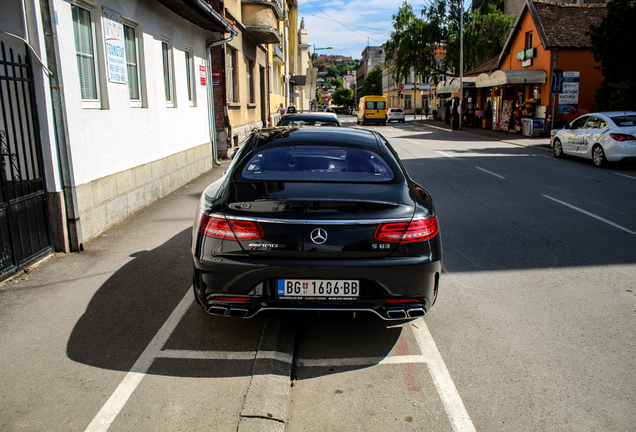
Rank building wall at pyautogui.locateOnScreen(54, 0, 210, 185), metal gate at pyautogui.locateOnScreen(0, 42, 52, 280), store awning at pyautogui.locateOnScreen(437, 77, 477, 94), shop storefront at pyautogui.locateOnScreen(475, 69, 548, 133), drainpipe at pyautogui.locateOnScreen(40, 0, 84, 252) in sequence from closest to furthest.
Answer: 1. metal gate at pyautogui.locateOnScreen(0, 42, 52, 280)
2. drainpipe at pyautogui.locateOnScreen(40, 0, 84, 252)
3. building wall at pyautogui.locateOnScreen(54, 0, 210, 185)
4. shop storefront at pyautogui.locateOnScreen(475, 69, 548, 133)
5. store awning at pyautogui.locateOnScreen(437, 77, 477, 94)

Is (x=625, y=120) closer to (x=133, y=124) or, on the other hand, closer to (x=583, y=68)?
(x=133, y=124)

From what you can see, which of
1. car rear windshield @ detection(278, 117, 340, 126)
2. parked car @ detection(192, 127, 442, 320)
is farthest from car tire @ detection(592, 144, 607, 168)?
parked car @ detection(192, 127, 442, 320)

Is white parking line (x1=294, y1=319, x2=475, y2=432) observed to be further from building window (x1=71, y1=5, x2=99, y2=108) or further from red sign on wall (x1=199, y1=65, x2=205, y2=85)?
red sign on wall (x1=199, y1=65, x2=205, y2=85)

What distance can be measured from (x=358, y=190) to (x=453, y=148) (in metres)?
18.7

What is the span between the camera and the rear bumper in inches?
134

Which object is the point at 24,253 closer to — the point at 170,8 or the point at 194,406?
the point at 194,406

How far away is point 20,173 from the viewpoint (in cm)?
534

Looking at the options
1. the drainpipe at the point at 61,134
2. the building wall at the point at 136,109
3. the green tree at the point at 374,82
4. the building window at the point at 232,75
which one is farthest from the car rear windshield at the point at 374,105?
the green tree at the point at 374,82

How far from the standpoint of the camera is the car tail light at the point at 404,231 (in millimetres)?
3457

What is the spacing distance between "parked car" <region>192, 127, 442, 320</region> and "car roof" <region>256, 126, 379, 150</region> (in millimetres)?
888

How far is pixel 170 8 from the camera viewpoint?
428 inches

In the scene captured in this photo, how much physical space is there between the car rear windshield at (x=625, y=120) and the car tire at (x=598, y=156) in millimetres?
772

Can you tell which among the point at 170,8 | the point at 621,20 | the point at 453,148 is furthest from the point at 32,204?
the point at 621,20

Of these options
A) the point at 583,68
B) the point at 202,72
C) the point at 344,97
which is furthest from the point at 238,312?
the point at 344,97
